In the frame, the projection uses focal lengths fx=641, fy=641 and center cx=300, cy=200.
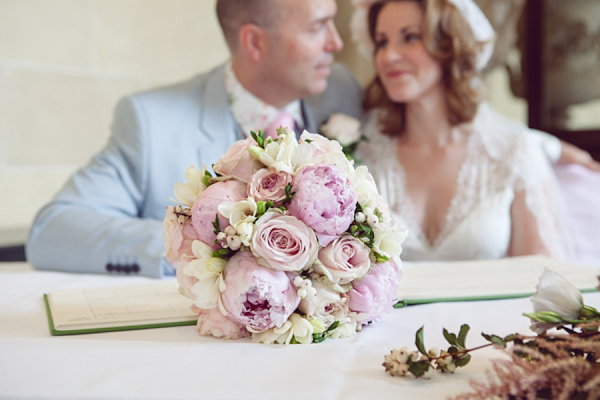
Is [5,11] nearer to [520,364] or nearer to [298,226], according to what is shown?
[298,226]

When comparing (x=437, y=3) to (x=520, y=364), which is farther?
(x=437, y=3)

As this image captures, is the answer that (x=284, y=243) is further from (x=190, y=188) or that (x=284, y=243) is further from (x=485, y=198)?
(x=485, y=198)

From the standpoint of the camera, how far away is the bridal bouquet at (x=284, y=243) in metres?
0.77

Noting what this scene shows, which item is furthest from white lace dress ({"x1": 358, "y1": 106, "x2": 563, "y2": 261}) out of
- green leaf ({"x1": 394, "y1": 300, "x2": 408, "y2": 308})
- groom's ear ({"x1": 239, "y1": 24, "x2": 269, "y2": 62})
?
green leaf ({"x1": 394, "y1": 300, "x2": 408, "y2": 308})

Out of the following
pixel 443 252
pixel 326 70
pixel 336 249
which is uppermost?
pixel 326 70

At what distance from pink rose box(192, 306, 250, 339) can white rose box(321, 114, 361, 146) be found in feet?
4.02

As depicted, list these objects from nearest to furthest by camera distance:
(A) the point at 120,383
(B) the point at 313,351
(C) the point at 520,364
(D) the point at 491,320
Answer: (C) the point at 520,364
(A) the point at 120,383
(B) the point at 313,351
(D) the point at 491,320

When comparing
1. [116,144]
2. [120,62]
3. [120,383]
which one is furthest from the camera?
[120,62]

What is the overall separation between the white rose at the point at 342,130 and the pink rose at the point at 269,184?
1.21 meters

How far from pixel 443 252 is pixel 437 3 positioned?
2.66 feet

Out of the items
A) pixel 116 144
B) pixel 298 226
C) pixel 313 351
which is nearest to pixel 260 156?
pixel 298 226

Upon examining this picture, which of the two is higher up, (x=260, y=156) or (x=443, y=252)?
(x=260, y=156)

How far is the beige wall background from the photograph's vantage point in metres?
2.67

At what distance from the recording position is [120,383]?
0.65 m
